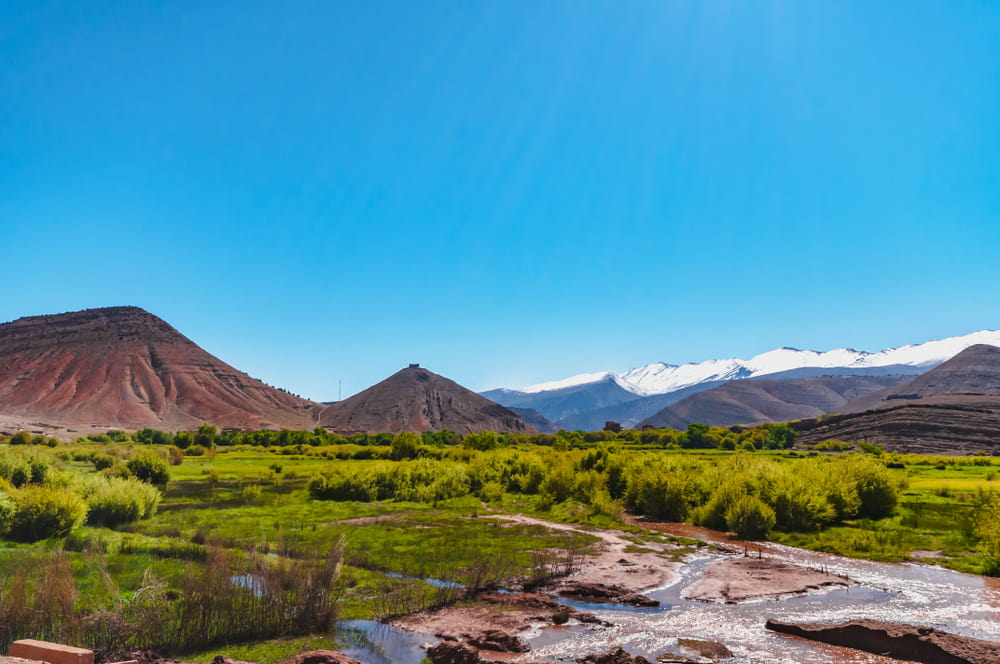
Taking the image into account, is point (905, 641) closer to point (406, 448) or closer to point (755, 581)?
point (755, 581)

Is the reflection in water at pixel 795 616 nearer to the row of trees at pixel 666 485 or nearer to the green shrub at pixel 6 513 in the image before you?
the row of trees at pixel 666 485

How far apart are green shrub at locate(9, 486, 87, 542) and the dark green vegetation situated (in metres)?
0.06

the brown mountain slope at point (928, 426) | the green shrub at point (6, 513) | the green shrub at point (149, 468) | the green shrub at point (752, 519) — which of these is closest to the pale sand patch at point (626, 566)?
the green shrub at point (752, 519)

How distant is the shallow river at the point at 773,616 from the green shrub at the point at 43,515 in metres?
14.6

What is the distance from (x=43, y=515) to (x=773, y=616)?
23.7 meters

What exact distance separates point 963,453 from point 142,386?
20372 cm

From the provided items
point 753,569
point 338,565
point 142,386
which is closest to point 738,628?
point 753,569

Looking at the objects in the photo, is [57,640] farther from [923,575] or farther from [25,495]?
[923,575]

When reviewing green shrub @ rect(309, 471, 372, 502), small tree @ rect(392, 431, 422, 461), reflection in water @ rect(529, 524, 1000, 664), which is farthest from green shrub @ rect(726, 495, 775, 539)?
small tree @ rect(392, 431, 422, 461)

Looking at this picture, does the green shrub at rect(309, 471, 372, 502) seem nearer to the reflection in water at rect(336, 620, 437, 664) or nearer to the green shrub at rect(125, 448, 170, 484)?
the green shrub at rect(125, 448, 170, 484)

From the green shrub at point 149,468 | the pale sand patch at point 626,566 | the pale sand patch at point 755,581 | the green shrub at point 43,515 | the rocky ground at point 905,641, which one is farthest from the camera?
the green shrub at point 149,468

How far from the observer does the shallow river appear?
13320mm

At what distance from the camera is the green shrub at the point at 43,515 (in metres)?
20.8

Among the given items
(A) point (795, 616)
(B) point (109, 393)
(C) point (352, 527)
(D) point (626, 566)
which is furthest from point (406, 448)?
(B) point (109, 393)
